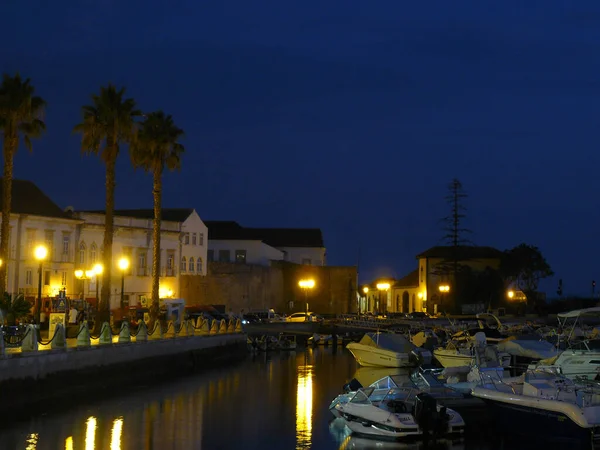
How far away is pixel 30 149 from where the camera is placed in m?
46.8

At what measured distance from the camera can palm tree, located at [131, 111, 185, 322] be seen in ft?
188

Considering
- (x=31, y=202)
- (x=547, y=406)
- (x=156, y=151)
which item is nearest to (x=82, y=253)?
(x=31, y=202)

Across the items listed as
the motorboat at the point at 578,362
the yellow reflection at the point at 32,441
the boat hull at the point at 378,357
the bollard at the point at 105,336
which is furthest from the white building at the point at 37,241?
the motorboat at the point at 578,362

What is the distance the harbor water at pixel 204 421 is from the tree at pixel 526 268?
226ft

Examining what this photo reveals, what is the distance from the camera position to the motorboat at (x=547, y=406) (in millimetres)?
24453

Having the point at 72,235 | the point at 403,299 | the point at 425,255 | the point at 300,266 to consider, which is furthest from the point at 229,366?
the point at 403,299

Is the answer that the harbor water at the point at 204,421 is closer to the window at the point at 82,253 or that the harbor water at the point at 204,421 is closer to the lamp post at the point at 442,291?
the window at the point at 82,253

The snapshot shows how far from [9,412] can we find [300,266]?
7331 centimetres

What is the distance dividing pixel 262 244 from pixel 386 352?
53.2 m

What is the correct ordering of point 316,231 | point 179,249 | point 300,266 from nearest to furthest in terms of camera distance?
point 179,249, point 300,266, point 316,231

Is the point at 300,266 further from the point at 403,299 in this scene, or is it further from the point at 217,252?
the point at 403,299

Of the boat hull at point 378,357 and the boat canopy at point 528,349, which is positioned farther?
the boat hull at point 378,357

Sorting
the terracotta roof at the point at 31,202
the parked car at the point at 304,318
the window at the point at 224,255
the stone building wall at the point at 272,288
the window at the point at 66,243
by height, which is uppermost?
the terracotta roof at the point at 31,202

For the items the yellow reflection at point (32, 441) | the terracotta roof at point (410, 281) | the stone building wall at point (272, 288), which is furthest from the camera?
the terracotta roof at point (410, 281)
